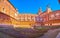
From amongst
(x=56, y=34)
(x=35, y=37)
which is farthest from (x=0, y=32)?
(x=56, y=34)

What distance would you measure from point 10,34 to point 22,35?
19 cm

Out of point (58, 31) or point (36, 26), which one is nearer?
point (58, 31)

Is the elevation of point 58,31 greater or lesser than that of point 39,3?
lesser

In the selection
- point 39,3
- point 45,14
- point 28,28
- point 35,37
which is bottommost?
point 35,37

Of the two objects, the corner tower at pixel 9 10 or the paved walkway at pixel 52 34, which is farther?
the corner tower at pixel 9 10

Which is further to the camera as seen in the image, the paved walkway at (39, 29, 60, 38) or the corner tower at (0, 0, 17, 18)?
the corner tower at (0, 0, 17, 18)

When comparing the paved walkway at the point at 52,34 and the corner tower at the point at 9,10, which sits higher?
the corner tower at the point at 9,10

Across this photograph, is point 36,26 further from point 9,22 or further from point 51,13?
point 51,13

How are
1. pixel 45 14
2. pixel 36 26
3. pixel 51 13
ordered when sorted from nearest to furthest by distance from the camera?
pixel 36 26 < pixel 45 14 < pixel 51 13

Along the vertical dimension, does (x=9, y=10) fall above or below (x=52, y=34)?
above

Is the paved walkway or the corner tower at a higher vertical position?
the corner tower

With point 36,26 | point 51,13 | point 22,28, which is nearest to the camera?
point 22,28

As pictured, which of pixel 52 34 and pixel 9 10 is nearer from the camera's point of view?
pixel 52 34

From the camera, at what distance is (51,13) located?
11.5 ft
